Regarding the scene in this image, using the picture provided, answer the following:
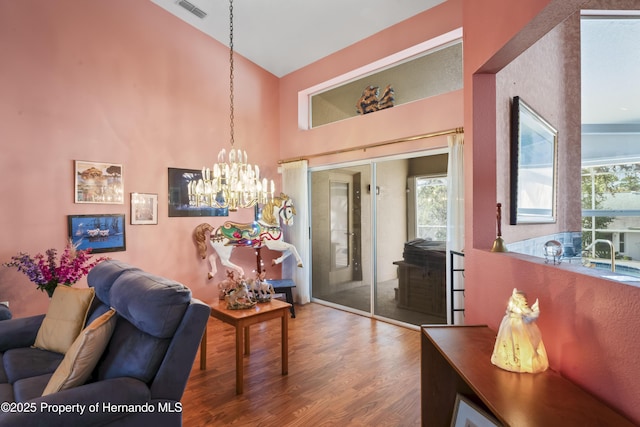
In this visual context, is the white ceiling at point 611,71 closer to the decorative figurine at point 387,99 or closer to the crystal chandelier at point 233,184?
the decorative figurine at point 387,99

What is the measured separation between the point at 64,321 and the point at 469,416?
2.65m

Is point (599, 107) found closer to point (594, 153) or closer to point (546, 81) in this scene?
point (594, 153)

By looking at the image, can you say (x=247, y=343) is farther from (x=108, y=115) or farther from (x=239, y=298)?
(x=108, y=115)

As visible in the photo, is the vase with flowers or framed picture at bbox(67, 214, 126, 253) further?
framed picture at bbox(67, 214, 126, 253)

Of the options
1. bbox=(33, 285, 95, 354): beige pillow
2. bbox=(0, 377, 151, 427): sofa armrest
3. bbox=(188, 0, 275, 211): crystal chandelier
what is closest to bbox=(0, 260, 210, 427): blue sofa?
bbox=(0, 377, 151, 427): sofa armrest

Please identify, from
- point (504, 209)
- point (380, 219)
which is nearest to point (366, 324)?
point (380, 219)

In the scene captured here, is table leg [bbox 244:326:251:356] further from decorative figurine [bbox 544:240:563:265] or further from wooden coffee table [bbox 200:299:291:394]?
decorative figurine [bbox 544:240:563:265]

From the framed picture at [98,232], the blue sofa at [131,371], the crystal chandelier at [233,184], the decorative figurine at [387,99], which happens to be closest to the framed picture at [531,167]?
the decorative figurine at [387,99]

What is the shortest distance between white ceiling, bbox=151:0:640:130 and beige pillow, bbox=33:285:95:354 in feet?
11.6

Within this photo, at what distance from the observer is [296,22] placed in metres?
4.10

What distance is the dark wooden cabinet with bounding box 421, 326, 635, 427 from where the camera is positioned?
1.06m

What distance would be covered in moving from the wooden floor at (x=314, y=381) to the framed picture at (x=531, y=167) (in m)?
1.64

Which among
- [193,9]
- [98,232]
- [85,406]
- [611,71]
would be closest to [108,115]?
[98,232]

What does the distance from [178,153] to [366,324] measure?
3395 mm
